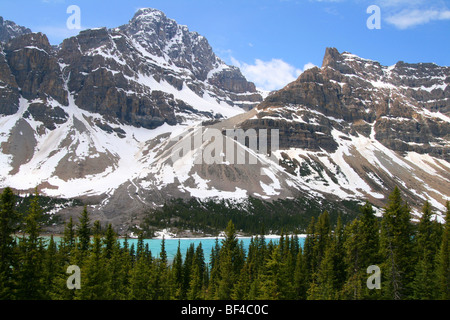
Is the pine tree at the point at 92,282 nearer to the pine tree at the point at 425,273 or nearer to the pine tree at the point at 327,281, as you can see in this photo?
the pine tree at the point at 327,281

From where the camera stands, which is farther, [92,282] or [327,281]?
[327,281]

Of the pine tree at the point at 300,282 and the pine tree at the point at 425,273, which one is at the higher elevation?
the pine tree at the point at 425,273

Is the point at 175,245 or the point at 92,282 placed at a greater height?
the point at 92,282

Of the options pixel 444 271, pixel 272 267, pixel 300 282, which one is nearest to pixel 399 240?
pixel 444 271

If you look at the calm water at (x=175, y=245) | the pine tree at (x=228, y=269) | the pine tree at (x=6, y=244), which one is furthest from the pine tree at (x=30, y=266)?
the calm water at (x=175, y=245)

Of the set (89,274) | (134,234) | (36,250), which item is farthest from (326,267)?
(134,234)

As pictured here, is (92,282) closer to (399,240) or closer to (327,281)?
(327,281)

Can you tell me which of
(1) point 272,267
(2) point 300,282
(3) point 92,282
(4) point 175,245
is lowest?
(4) point 175,245

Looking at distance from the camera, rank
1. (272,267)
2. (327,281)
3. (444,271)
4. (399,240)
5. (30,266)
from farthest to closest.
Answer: (327,281), (399,240), (272,267), (444,271), (30,266)

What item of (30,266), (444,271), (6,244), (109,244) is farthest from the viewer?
(109,244)

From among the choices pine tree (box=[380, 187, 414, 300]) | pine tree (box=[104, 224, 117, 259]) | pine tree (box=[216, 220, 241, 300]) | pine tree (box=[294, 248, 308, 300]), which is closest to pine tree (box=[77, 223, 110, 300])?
pine tree (box=[104, 224, 117, 259])
